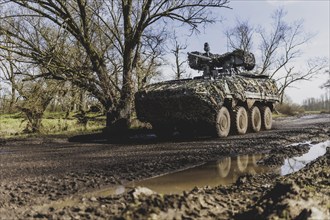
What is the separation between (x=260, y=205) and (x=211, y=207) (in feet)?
1.26

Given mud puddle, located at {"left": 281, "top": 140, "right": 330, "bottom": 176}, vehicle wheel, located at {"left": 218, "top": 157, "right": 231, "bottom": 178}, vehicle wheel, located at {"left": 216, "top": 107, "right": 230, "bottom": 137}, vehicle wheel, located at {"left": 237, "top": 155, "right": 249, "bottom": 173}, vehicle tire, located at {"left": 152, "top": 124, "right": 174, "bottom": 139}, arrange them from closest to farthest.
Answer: vehicle wheel, located at {"left": 218, "top": 157, "right": 231, "bottom": 178} → mud puddle, located at {"left": 281, "top": 140, "right": 330, "bottom": 176} → vehicle wheel, located at {"left": 237, "top": 155, "right": 249, "bottom": 173} → vehicle wheel, located at {"left": 216, "top": 107, "right": 230, "bottom": 137} → vehicle tire, located at {"left": 152, "top": 124, "right": 174, "bottom": 139}

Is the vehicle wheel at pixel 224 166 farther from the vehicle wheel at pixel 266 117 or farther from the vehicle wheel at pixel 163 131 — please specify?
the vehicle wheel at pixel 266 117

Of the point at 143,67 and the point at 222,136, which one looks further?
the point at 143,67

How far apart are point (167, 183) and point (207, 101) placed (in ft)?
19.0

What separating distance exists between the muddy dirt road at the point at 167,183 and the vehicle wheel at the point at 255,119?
3.82 meters

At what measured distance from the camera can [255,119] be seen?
13312 mm

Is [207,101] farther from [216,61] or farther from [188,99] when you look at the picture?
[216,61]

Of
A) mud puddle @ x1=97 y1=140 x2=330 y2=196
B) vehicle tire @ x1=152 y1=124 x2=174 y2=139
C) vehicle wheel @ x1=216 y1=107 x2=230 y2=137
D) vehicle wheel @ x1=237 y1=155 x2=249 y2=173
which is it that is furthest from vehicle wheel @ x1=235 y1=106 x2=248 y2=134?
vehicle wheel @ x1=237 y1=155 x2=249 y2=173

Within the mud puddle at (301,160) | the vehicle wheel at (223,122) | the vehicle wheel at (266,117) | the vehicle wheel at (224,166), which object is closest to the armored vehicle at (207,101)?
the vehicle wheel at (223,122)

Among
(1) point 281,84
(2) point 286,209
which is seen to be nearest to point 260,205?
(2) point 286,209

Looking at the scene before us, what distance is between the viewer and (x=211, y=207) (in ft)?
10.6

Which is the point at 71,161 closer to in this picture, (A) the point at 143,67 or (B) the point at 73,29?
(B) the point at 73,29

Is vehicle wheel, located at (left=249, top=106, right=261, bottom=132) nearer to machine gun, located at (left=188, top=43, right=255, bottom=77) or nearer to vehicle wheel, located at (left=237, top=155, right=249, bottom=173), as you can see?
machine gun, located at (left=188, top=43, right=255, bottom=77)

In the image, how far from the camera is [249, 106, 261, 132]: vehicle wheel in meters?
12.9
